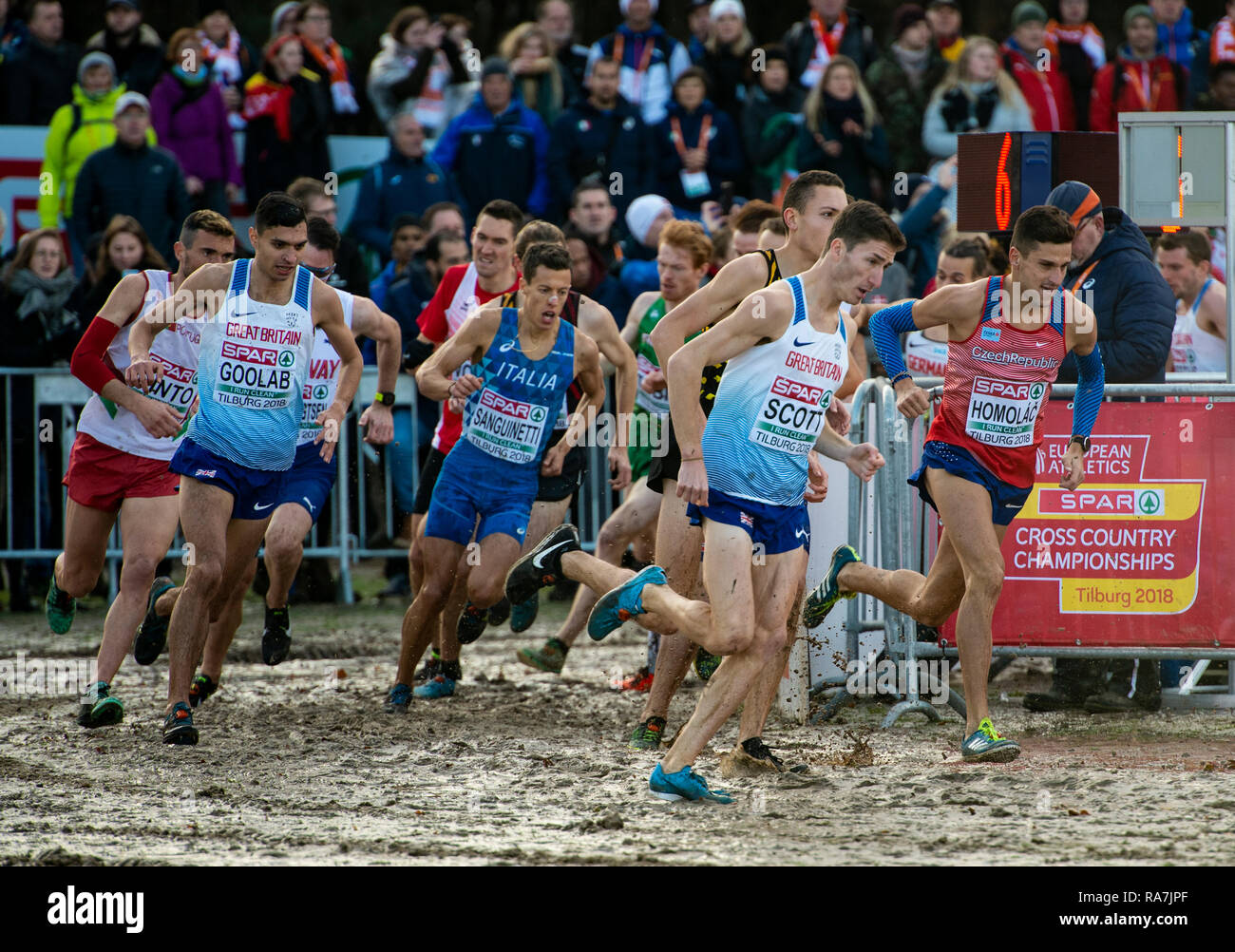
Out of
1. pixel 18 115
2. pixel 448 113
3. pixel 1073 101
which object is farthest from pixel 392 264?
pixel 1073 101

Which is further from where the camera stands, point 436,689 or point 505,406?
point 436,689

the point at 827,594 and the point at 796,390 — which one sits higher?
the point at 796,390

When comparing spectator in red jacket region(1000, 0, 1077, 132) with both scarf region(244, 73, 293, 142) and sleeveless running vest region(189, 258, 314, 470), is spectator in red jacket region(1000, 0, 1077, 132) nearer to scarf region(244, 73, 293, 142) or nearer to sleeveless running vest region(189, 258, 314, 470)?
scarf region(244, 73, 293, 142)

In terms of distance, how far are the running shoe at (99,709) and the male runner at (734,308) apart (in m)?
2.51

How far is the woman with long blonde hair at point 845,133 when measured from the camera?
13.1 metres

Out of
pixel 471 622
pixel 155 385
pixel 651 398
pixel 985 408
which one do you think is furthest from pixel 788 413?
pixel 155 385

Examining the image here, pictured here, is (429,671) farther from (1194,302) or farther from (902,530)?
(1194,302)

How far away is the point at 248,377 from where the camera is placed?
768cm

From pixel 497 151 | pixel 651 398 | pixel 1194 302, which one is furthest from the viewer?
pixel 497 151

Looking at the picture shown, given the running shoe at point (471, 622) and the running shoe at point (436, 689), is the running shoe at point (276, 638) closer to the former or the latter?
the running shoe at point (436, 689)

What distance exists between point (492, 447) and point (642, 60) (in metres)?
6.90

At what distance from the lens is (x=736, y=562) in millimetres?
6133

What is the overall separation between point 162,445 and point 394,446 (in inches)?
162

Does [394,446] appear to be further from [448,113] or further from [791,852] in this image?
[791,852]
